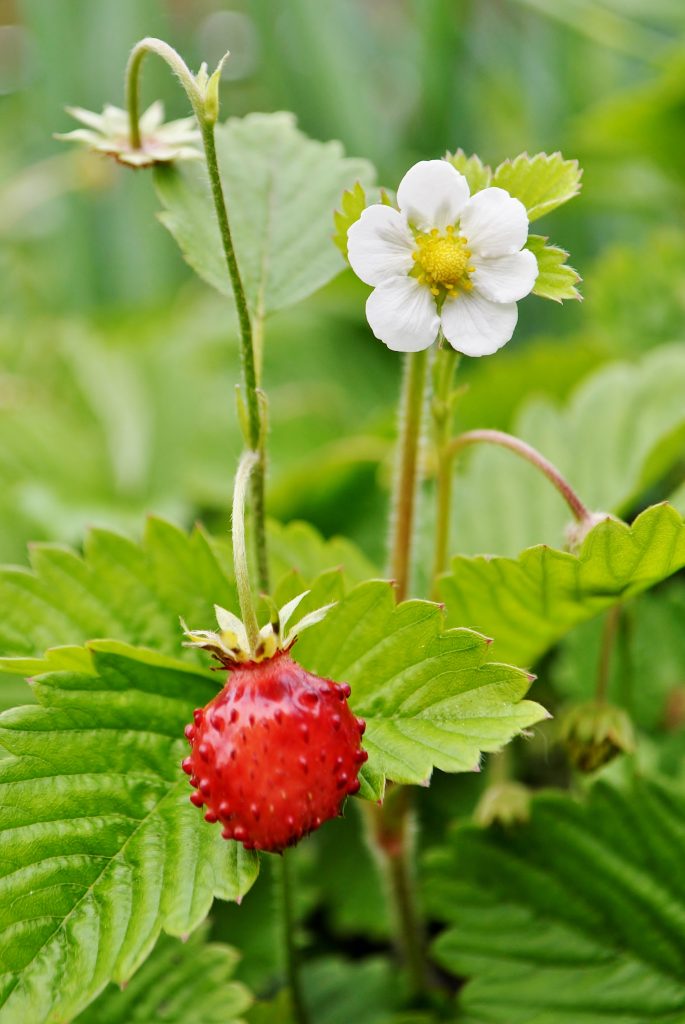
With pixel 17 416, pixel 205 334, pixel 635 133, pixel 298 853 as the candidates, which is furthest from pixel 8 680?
pixel 635 133

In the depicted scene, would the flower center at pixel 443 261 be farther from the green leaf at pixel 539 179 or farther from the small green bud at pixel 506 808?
Result: the small green bud at pixel 506 808

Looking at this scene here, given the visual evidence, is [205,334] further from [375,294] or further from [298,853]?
[375,294]

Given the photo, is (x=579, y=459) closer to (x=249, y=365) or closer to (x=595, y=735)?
(x=595, y=735)

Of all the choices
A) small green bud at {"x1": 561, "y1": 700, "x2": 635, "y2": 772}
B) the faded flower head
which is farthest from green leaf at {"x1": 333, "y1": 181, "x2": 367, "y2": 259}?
small green bud at {"x1": 561, "y1": 700, "x2": 635, "y2": 772}

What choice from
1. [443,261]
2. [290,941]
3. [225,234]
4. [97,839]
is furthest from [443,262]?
[290,941]

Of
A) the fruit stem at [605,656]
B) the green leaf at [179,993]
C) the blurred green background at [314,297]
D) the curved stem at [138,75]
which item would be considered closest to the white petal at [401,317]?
the curved stem at [138,75]

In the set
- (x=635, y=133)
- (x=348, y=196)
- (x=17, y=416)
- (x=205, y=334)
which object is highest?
(x=635, y=133)

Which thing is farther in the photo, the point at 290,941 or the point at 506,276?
the point at 290,941

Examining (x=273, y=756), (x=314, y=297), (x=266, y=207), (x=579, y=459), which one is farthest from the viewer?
(x=314, y=297)
